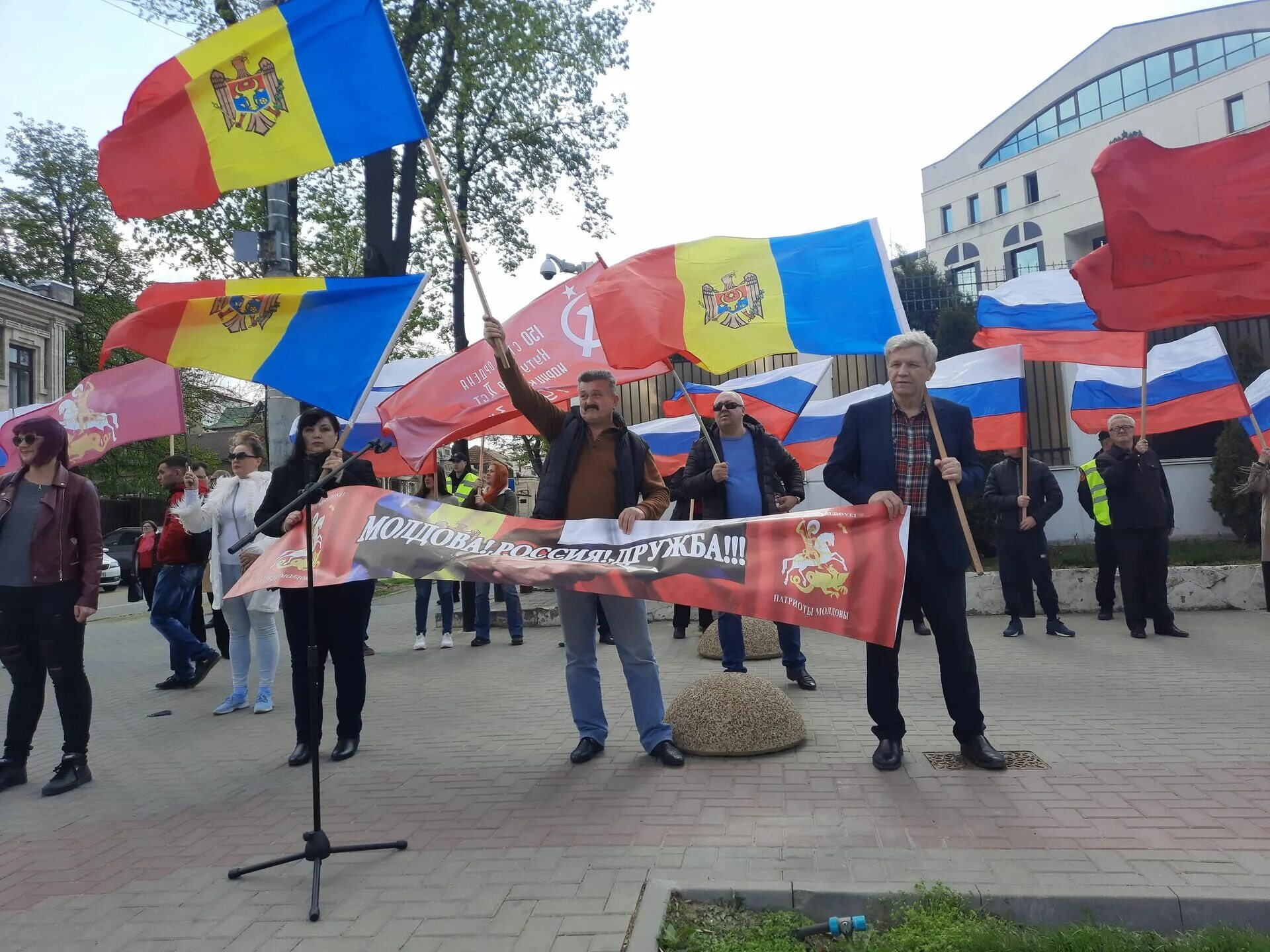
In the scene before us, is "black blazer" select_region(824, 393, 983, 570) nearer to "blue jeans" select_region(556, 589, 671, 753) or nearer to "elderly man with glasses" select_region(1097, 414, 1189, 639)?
"blue jeans" select_region(556, 589, 671, 753)

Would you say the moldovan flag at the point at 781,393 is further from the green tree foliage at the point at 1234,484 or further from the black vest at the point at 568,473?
the green tree foliage at the point at 1234,484

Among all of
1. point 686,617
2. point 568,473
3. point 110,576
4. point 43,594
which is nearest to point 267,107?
point 568,473

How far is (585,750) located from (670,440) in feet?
31.6

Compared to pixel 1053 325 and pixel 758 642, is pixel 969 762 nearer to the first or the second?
pixel 758 642

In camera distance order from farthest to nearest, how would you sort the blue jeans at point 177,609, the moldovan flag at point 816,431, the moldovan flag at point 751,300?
the moldovan flag at point 816,431
the blue jeans at point 177,609
the moldovan flag at point 751,300

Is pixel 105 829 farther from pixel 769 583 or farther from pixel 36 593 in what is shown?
pixel 769 583

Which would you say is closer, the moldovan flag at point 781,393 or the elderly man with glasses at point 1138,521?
the elderly man with glasses at point 1138,521

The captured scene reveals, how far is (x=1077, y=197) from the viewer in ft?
139

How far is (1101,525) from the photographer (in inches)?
398

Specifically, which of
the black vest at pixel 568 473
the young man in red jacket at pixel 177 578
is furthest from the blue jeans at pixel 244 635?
the black vest at pixel 568 473

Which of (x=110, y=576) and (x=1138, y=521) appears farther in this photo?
(x=110, y=576)

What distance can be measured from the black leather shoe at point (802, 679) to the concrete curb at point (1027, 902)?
12.1 ft

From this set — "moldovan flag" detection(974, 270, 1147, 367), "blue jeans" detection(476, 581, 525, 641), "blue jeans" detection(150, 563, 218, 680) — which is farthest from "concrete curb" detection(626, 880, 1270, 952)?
"blue jeans" detection(476, 581, 525, 641)

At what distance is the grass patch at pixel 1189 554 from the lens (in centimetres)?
1234
